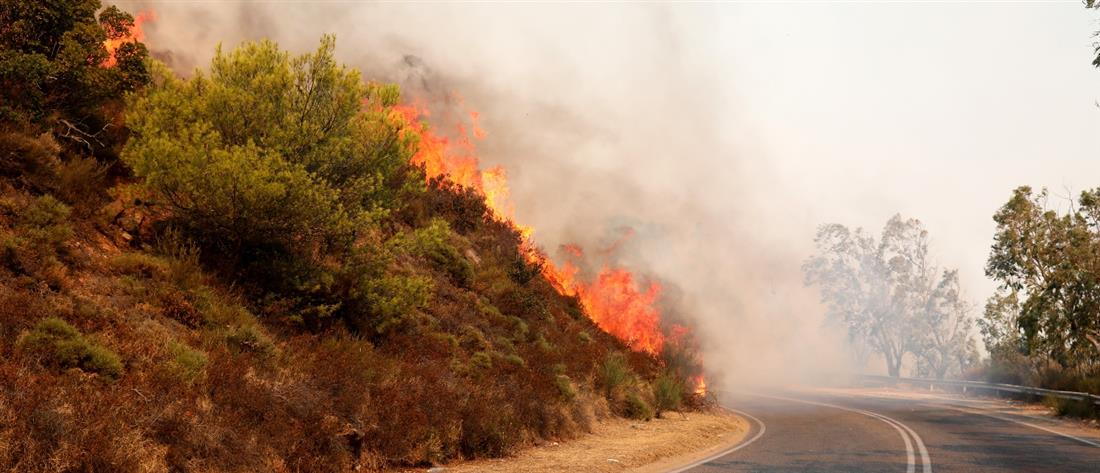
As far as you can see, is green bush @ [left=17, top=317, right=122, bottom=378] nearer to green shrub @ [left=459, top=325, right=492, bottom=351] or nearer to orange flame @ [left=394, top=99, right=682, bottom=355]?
green shrub @ [left=459, top=325, right=492, bottom=351]

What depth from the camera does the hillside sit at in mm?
8133

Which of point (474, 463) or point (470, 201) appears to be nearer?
point (474, 463)

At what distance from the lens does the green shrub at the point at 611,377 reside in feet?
65.9

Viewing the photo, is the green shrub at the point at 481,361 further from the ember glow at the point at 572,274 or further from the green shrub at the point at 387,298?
the ember glow at the point at 572,274

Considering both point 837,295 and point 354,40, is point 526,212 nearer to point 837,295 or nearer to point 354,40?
point 354,40

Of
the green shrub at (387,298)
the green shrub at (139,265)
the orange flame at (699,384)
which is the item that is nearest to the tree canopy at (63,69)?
the green shrub at (139,265)

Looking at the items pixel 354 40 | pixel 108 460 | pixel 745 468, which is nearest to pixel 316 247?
pixel 108 460

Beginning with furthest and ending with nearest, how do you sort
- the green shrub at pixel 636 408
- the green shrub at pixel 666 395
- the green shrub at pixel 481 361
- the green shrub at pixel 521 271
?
1. the green shrub at pixel 521 271
2. the green shrub at pixel 666 395
3. the green shrub at pixel 636 408
4. the green shrub at pixel 481 361

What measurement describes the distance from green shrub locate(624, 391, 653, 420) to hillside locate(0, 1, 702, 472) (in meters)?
2.10

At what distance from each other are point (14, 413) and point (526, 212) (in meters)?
34.9

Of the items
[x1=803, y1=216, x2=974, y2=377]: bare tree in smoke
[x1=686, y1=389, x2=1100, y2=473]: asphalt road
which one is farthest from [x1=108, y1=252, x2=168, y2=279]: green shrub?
[x1=803, y1=216, x2=974, y2=377]: bare tree in smoke

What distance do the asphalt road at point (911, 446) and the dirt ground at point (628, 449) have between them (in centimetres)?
84

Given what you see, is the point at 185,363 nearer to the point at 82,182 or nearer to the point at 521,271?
the point at 82,182

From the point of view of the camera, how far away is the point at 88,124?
14.4 m
